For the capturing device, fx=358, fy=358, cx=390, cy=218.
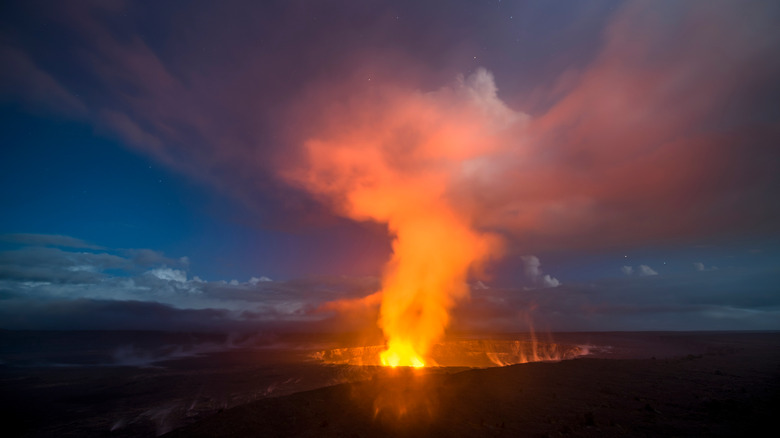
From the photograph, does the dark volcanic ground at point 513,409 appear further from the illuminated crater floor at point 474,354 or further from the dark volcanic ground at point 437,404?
the illuminated crater floor at point 474,354

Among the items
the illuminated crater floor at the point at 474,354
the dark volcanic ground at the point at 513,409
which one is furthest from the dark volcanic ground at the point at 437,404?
the illuminated crater floor at the point at 474,354

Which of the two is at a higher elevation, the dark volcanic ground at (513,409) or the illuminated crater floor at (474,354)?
the dark volcanic ground at (513,409)

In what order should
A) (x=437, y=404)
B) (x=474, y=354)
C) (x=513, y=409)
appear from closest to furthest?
1. (x=513, y=409)
2. (x=437, y=404)
3. (x=474, y=354)

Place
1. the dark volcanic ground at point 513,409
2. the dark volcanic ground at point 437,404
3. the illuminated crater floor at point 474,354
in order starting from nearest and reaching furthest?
the dark volcanic ground at point 513,409, the dark volcanic ground at point 437,404, the illuminated crater floor at point 474,354

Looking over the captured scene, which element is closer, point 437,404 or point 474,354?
point 437,404

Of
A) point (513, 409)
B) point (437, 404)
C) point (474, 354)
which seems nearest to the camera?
point (513, 409)

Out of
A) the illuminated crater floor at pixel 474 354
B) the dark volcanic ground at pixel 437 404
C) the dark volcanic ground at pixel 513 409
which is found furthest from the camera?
the illuminated crater floor at pixel 474 354

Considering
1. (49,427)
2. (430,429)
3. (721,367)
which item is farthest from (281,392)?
(721,367)

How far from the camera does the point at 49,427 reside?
119 ft

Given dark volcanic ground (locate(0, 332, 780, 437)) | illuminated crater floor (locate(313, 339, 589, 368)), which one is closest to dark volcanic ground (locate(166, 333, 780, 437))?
dark volcanic ground (locate(0, 332, 780, 437))

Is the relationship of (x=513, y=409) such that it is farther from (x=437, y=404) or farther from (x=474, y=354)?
(x=474, y=354)

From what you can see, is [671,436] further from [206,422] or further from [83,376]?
[83,376]

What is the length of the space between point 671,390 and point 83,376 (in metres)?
97.2

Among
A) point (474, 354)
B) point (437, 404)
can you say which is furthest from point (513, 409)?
point (474, 354)
